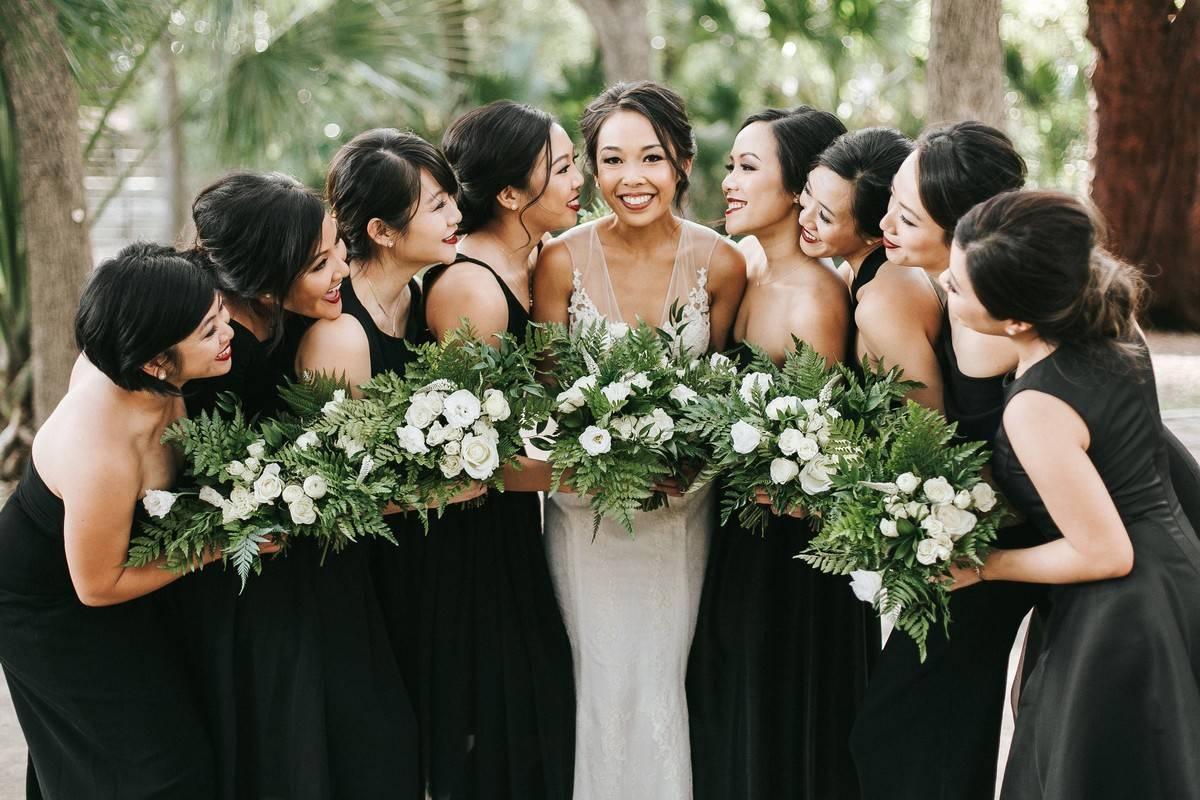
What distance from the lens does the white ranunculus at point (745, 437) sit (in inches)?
127

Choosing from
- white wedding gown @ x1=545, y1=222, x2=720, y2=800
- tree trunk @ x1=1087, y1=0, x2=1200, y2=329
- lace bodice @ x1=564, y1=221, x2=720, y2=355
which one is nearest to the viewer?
white wedding gown @ x1=545, y1=222, x2=720, y2=800

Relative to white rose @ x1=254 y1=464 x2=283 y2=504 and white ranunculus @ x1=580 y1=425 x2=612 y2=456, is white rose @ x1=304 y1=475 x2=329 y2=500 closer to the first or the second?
white rose @ x1=254 y1=464 x2=283 y2=504

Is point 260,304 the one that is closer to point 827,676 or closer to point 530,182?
point 530,182

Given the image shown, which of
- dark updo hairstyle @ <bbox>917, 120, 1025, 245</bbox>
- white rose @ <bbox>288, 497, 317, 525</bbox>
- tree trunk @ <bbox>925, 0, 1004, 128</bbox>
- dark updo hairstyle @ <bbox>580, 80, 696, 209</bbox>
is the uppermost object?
tree trunk @ <bbox>925, 0, 1004, 128</bbox>

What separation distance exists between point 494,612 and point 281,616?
693 mm

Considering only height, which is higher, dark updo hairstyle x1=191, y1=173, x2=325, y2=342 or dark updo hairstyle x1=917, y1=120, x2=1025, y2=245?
dark updo hairstyle x1=917, y1=120, x2=1025, y2=245

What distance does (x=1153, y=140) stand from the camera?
10922mm

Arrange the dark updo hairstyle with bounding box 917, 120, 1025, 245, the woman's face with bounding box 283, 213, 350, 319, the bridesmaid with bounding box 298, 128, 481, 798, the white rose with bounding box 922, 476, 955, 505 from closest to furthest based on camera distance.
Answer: the white rose with bounding box 922, 476, 955, 505
the dark updo hairstyle with bounding box 917, 120, 1025, 245
the woman's face with bounding box 283, 213, 350, 319
the bridesmaid with bounding box 298, 128, 481, 798

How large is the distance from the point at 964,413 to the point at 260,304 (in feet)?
6.90

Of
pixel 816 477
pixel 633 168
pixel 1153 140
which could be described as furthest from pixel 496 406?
pixel 1153 140

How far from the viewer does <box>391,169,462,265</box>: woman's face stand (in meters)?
3.72

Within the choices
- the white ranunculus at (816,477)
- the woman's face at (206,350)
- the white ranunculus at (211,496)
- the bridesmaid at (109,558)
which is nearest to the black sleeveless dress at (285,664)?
the bridesmaid at (109,558)

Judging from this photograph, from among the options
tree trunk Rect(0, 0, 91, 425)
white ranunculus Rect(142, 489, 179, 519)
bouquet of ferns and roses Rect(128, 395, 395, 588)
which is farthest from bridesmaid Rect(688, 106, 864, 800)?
tree trunk Rect(0, 0, 91, 425)

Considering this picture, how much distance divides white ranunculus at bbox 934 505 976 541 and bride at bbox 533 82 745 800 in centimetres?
106
